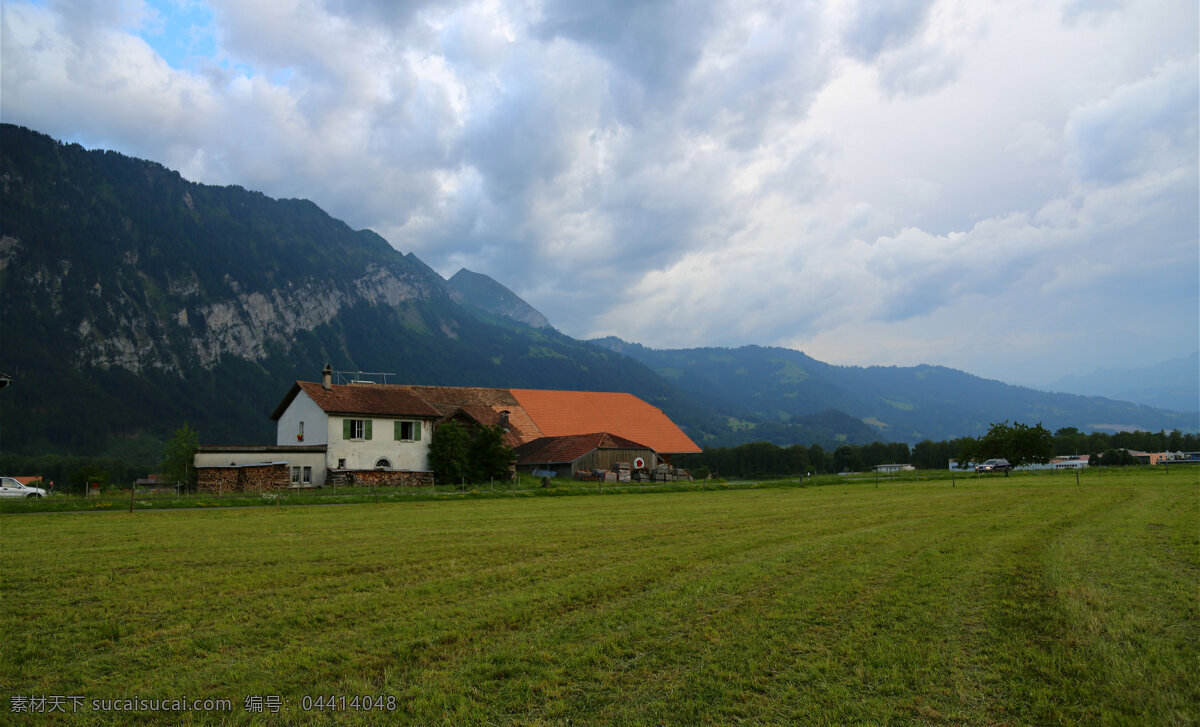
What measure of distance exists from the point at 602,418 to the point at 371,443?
29.3m

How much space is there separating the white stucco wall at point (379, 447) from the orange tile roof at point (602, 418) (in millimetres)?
16707

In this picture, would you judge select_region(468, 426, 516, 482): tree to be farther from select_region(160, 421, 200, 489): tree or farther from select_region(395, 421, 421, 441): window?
select_region(160, 421, 200, 489): tree

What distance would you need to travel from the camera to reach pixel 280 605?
9227mm

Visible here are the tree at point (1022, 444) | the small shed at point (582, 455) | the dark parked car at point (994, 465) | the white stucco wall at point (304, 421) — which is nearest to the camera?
the white stucco wall at point (304, 421)

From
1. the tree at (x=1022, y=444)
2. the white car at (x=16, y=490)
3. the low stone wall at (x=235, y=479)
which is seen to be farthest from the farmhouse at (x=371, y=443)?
the tree at (x=1022, y=444)

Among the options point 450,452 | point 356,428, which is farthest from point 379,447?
point 450,452

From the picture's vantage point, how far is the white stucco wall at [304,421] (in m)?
48.1

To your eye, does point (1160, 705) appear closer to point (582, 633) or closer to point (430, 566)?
point (582, 633)

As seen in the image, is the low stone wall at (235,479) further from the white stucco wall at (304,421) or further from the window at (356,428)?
the window at (356,428)

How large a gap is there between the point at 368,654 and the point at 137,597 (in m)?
4.94

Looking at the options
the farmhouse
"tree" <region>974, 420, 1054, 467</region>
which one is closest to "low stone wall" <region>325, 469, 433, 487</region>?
the farmhouse

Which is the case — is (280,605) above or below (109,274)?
below

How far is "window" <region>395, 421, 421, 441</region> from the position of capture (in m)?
50.8

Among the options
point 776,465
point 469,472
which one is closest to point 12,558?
point 469,472
